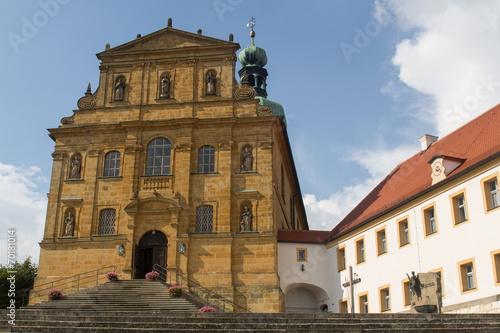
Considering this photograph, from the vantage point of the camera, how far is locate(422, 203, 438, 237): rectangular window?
80.5 feet

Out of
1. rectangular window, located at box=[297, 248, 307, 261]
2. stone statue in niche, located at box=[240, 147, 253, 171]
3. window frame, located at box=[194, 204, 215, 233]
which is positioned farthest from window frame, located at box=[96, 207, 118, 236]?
rectangular window, located at box=[297, 248, 307, 261]

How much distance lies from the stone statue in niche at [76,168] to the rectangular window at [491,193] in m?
21.1

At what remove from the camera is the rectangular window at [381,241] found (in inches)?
1088

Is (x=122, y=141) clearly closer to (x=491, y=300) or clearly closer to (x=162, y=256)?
(x=162, y=256)

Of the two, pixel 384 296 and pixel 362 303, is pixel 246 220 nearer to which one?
pixel 362 303

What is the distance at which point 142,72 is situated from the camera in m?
34.4

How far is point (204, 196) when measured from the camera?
3161 centimetres

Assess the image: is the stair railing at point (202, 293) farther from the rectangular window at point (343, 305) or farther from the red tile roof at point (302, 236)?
the rectangular window at point (343, 305)

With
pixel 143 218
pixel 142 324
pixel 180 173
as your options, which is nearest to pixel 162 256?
pixel 143 218

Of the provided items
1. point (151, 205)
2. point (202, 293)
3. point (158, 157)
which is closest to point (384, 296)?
point (202, 293)

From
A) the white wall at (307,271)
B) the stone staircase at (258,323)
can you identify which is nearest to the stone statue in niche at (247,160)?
the white wall at (307,271)

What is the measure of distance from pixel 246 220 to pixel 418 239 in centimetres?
925

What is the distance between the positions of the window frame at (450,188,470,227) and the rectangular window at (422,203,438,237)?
46.0 inches

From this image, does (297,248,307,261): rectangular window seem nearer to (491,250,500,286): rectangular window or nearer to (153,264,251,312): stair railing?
(153,264,251,312): stair railing
